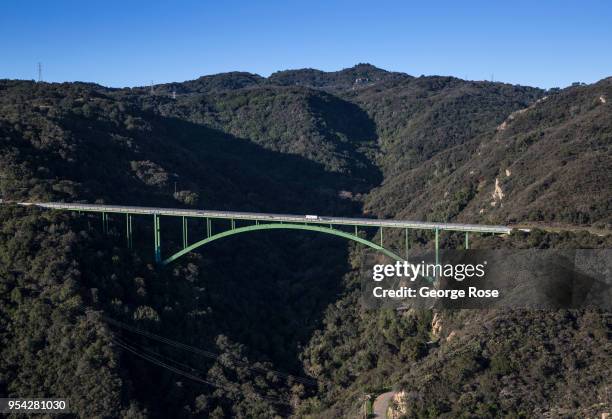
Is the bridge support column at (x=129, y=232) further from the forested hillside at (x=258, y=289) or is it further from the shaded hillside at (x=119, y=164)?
the shaded hillside at (x=119, y=164)

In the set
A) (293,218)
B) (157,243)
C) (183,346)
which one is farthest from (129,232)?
(293,218)

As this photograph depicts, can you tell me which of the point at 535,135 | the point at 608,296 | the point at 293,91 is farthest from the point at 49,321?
the point at 293,91

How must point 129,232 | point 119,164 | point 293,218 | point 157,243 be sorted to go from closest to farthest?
point 293,218 < point 157,243 < point 129,232 < point 119,164

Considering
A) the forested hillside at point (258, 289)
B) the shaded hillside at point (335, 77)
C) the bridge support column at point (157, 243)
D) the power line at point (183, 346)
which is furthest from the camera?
the shaded hillside at point (335, 77)

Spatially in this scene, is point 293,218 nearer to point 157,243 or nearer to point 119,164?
point 157,243

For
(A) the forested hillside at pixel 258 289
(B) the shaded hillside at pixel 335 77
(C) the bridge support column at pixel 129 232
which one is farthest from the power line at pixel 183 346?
(B) the shaded hillside at pixel 335 77

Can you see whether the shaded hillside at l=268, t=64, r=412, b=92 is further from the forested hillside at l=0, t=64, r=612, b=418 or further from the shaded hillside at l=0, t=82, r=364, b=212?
the forested hillside at l=0, t=64, r=612, b=418

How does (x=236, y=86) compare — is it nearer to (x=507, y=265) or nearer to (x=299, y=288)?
(x=299, y=288)

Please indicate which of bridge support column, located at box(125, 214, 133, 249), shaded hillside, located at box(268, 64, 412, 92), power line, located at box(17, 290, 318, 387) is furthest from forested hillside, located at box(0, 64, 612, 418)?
shaded hillside, located at box(268, 64, 412, 92)

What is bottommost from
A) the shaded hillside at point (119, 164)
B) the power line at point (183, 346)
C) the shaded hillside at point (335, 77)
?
the power line at point (183, 346)
